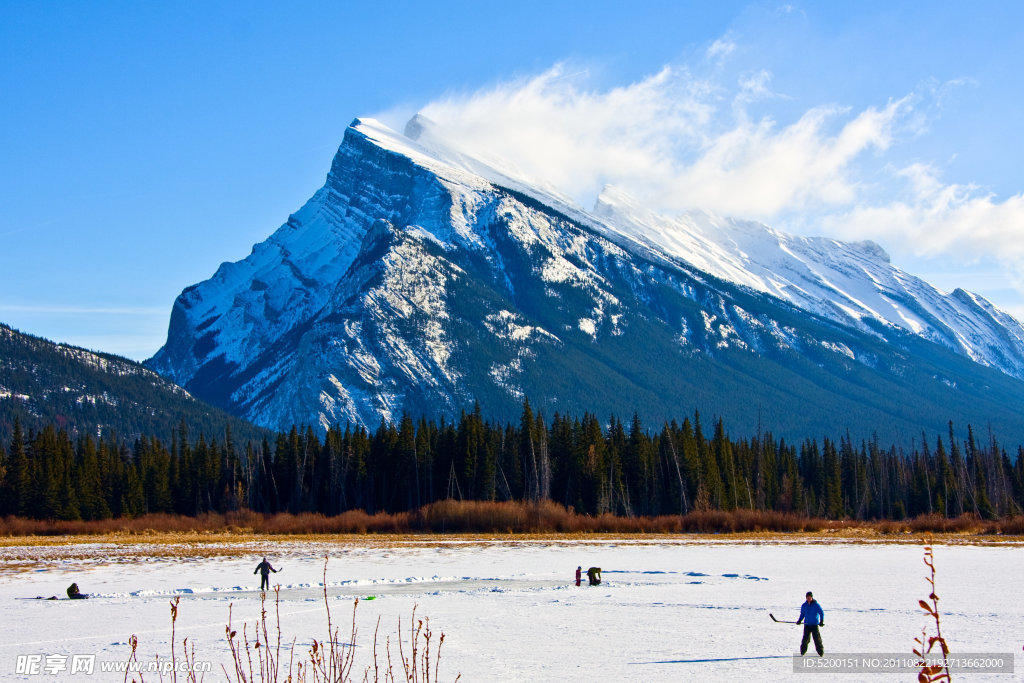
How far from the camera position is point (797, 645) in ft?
70.1

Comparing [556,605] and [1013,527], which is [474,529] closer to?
[1013,527]

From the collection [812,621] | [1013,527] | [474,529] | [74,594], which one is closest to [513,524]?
[474,529]

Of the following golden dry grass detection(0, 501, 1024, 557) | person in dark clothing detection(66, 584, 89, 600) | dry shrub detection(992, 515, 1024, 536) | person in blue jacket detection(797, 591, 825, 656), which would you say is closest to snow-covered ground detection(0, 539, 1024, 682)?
person in dark clothing detection(66, 584, 89, 600)

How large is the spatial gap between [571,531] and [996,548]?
32.6 metres

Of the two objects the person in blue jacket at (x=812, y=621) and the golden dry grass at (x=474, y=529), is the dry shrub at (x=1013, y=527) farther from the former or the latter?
the person in blue jacket at (x=812, y=621)

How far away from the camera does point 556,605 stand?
29.2 metres

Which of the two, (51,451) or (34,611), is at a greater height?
(51,451)

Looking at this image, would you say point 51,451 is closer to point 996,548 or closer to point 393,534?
point 393,534

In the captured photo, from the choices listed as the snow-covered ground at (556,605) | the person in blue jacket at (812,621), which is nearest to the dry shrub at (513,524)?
the snow-covered ground at (556,605)

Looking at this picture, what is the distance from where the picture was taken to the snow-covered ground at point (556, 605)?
19.8 metres

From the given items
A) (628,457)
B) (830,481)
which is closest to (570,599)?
(628,457)

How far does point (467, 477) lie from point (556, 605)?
68569 millimetres

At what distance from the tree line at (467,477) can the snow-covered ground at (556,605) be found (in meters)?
41.7

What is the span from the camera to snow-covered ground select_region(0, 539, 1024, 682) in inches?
781
